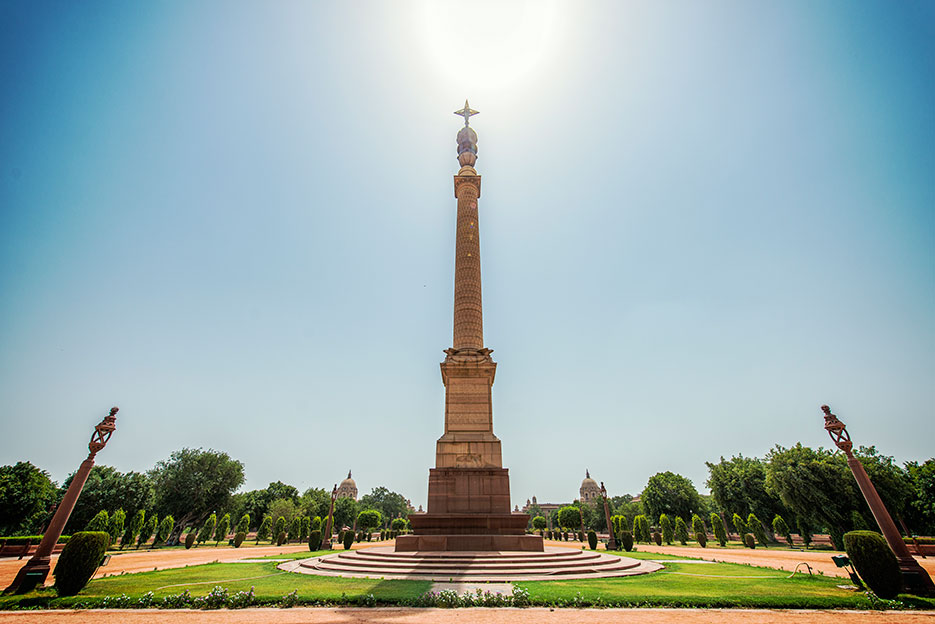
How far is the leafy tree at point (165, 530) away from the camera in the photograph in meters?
41.9

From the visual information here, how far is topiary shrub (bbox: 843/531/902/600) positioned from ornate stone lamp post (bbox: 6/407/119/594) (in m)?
19.4

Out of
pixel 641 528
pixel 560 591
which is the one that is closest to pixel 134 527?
pixel 560 591

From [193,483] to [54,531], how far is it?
139ft

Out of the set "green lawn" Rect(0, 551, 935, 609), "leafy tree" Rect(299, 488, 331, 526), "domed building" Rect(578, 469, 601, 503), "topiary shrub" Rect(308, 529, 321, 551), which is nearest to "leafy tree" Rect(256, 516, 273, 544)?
"leafy tree" Rect(299, 488, 331, 526)

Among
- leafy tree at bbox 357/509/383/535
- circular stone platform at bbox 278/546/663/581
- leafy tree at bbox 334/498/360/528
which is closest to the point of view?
circular stone platform at bbox 278/546/663/581

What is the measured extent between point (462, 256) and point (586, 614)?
1894 cm

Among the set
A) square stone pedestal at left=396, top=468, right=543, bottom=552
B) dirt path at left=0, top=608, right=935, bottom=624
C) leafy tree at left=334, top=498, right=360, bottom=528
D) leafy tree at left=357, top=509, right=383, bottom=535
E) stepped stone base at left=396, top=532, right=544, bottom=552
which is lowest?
dirt path at left=0, top=608, right=935, bottom=624

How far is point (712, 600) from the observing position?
9570mm

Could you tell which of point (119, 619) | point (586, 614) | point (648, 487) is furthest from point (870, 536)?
point (648, 487)

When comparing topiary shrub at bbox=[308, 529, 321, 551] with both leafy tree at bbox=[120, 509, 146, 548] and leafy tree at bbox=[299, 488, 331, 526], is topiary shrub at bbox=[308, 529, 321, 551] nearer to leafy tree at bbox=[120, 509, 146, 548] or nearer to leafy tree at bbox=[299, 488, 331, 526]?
leafy tree at bbox=[120, 509, 146, 548]

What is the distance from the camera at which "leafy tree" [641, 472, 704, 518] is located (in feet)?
184

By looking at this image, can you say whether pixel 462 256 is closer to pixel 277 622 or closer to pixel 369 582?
pixel 369 582

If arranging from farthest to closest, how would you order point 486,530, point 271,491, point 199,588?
point 271,491
point 486,530
point 199,588

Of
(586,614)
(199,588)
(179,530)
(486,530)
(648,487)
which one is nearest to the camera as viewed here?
(586,614)
